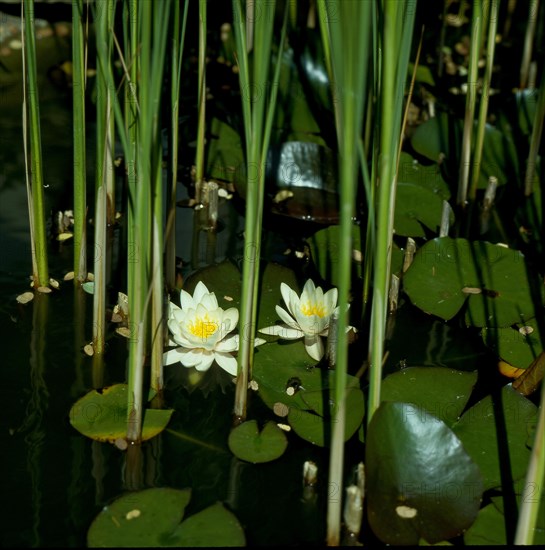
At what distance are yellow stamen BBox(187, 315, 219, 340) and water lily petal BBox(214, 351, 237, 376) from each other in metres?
0.06

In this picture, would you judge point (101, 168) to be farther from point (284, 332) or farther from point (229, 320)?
point (284, 332)

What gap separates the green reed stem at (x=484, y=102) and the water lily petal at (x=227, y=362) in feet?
4.50

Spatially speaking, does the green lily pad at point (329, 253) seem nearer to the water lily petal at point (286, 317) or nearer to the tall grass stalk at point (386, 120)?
the water lily petal at point (286, 317)

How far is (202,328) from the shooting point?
207 cm

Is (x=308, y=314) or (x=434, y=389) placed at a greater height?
(x=308, y=314)

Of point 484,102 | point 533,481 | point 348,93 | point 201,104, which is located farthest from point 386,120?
point 484,102

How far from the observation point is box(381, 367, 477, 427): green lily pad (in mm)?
1946

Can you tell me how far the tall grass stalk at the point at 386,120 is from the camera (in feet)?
4.45

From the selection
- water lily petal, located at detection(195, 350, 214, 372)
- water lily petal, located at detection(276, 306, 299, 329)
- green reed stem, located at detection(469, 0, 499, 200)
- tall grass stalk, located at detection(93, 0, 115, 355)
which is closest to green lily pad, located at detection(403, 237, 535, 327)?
water lily petal, located at detection(276, 306, 299, 329)

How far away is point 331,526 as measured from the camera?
1.54 meters

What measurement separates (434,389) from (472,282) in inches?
20.7

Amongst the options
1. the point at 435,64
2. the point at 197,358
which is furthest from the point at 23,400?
the point at 435,64

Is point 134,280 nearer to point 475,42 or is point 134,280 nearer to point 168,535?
point 168,535

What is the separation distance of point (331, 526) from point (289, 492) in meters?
0.22
